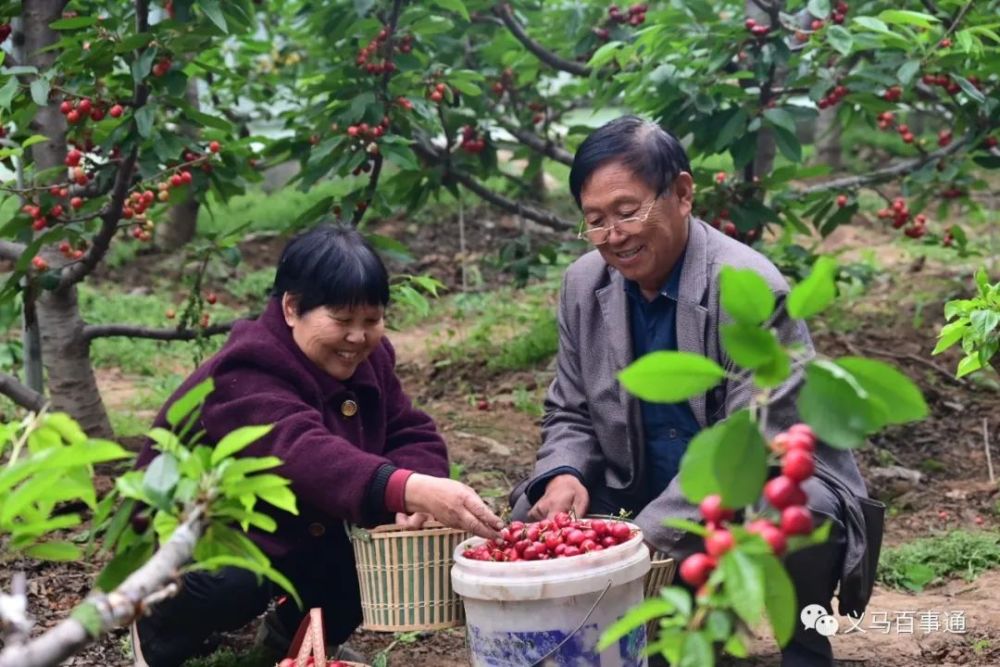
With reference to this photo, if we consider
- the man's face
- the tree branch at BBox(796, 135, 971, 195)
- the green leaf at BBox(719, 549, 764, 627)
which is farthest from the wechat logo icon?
the tree branch at BBox(796, 135, 971, 195)

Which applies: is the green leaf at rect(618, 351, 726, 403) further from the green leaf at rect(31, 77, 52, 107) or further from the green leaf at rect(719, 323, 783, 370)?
the green leaf at rect(31, 77, 52, 107)

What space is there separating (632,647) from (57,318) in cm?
264

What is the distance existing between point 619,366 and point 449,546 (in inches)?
26.0

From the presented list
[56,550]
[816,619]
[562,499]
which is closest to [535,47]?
[562,499]

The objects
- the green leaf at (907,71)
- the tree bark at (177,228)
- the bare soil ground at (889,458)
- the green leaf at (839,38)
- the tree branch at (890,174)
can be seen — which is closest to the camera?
the bare soil ground at (889,458)

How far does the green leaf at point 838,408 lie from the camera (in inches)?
49.1

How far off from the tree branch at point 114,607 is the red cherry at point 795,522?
60 centimetres

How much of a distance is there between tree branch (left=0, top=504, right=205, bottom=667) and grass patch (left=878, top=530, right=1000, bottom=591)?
2.75 m

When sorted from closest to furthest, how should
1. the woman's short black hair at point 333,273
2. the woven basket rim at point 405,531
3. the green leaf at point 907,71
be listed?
the woven basket rim at point 405,531, the woman's short black hair at point 333,273, the green leaf at point 907,71

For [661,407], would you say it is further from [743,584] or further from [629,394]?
[743,584]

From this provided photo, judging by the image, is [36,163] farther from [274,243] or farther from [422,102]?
[274,243]

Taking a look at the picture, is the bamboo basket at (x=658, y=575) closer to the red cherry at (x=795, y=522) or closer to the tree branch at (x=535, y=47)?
the red cherry at (x=795, y=522)

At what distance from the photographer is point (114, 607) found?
4.14 feet

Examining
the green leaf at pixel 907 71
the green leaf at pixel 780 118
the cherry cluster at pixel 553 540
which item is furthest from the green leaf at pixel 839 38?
the cherry cluster at pixel 553 540
